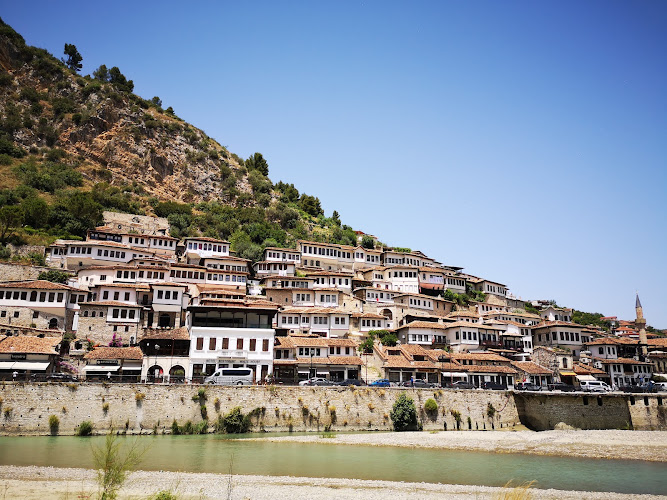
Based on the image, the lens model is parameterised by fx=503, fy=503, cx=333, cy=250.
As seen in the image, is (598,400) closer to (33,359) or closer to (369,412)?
(369,412)

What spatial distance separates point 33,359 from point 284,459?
21.2 metres

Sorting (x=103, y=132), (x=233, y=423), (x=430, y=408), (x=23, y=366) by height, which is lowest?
(x=233, y=423)

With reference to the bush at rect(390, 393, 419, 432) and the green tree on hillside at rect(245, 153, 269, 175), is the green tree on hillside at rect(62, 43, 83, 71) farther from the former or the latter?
the bush at rect(390, 393, 419, 432)

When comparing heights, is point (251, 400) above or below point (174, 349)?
below

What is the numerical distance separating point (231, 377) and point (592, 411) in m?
29.7

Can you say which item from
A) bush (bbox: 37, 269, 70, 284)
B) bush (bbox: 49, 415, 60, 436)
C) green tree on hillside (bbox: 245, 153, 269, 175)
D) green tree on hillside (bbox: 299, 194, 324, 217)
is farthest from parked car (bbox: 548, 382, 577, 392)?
green tree on hillside (bbox: 245, 153, 269, 175)

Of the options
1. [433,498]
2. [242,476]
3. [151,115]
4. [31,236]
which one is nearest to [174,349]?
[242,476]

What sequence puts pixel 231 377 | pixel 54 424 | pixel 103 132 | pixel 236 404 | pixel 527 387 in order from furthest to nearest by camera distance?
pixel 103 132 → pixel 527 387 → pixel 231 377 → pixel 236 404 → pixel 54 424

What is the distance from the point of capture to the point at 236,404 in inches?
1421

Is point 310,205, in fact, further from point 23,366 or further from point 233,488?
point 233,488

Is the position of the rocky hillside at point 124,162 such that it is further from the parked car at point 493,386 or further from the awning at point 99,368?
the parked car at point 493,386

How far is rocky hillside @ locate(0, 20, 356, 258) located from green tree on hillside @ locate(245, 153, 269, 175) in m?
3.45

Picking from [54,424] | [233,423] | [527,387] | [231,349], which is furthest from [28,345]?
[527,387]

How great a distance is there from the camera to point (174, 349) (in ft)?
136
